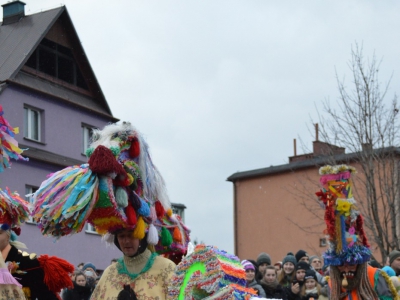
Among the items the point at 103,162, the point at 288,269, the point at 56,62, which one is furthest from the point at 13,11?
the point at 103,162

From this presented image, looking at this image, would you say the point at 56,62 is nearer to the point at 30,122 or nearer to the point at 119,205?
the point at 30,122

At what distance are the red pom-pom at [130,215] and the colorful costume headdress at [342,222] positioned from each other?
2183 millimetres

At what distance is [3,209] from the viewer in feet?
19.3

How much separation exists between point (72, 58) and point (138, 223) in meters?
22.3

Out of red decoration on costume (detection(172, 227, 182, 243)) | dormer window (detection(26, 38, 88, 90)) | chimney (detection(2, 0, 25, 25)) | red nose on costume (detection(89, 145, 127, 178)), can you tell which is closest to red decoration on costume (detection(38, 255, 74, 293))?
red decoration on costume (detection(172, 227, 182, 243))

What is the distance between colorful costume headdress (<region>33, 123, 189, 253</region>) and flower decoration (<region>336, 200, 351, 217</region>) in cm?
161

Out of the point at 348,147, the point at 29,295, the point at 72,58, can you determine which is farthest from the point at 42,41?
the point at 29,295

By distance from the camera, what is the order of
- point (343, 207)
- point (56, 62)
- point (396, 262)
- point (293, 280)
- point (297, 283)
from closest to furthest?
point (343, 207)
point (396, 262)
point (297, 283)
point (293, 280)
point (56, 62)

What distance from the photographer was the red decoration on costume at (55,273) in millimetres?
6395

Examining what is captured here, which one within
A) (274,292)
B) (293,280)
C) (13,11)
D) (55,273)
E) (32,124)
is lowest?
(274,292)

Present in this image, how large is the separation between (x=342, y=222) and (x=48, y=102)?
725 inches

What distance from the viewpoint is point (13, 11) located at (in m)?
26.5

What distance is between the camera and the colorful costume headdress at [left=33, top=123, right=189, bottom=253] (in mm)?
4746

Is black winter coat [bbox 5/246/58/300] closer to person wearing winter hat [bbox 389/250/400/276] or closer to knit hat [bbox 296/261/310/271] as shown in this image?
knit hat [bbox 296/261/310/271]
